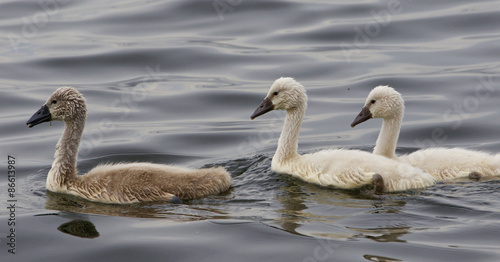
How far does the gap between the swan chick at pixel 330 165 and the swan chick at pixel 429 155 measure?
1.86 feet

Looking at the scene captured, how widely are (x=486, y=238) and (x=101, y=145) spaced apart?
21.8 feet

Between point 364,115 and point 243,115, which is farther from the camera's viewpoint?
point 243,115

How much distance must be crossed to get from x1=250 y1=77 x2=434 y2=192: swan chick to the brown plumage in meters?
1.16

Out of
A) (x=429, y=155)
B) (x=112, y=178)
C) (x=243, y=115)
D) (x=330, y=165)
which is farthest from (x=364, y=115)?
(x=243, y=115)

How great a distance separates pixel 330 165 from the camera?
10.2m

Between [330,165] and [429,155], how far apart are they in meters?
1.38

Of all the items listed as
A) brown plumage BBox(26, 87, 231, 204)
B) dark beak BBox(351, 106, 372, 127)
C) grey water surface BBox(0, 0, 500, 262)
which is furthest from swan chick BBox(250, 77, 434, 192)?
brown plumage BBox(26, 87, 231, 204)

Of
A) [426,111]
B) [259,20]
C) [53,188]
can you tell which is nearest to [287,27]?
[259,20]

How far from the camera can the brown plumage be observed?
9.59 metres

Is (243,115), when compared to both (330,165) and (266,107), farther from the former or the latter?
(330,165)

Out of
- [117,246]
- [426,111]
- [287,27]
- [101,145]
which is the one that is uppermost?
[287,27]

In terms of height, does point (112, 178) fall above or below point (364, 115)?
below

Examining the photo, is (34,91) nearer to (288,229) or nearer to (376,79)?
(376,79)

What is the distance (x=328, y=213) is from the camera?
363 inches
